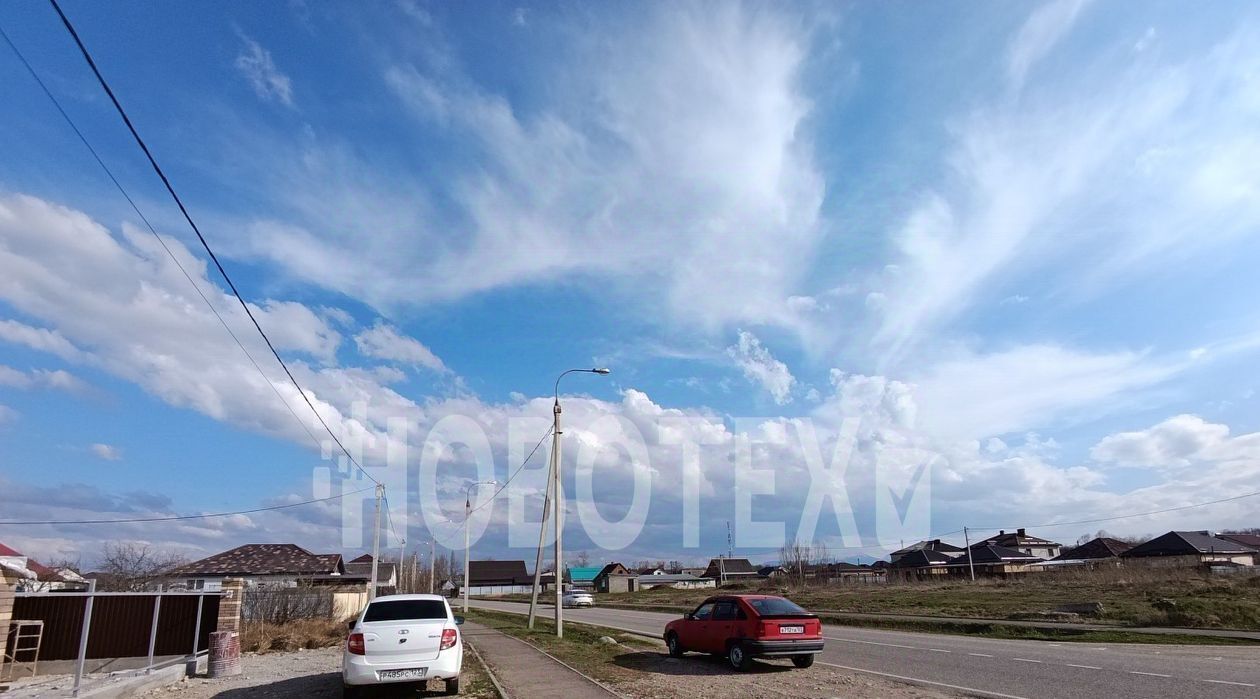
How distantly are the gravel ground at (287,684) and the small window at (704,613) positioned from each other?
484 cm

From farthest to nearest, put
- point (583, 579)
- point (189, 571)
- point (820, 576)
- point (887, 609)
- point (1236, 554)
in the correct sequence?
point (583, 579) < point (820, 576) < point (1236, 554) < point (189, 571) < point (887, 609)

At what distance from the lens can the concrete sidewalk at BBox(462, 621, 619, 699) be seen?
12188 millimetres

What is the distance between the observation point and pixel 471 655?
1827 cm

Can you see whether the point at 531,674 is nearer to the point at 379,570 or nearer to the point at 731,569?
the point at 379,570

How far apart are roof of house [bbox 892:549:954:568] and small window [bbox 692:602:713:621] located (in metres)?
78.1

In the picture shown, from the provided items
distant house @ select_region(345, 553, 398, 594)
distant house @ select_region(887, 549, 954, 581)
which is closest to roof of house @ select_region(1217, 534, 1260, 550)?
A: distant house @ select_region(887, 549, 954, 581)

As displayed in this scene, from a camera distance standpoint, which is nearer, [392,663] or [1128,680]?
[392,663]

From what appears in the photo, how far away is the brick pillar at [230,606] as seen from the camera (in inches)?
706

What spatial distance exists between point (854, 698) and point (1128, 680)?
487 centimetres

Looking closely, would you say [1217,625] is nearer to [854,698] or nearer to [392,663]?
[854,698]

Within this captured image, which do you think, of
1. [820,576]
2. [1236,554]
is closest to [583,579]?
[820,576]

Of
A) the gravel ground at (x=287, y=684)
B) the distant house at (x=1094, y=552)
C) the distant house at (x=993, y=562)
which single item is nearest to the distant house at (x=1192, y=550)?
the distant house at (x=1094, y=552)

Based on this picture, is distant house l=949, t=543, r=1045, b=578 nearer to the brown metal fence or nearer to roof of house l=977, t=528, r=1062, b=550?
roof of house l=977, t=528, r=1062, b=550

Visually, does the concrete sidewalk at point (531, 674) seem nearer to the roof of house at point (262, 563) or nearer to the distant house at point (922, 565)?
the roof of house at point (262, 563)
